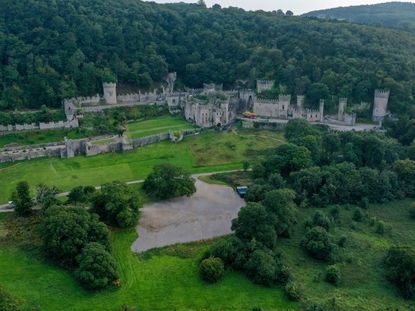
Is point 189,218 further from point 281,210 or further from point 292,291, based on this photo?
point 292,291

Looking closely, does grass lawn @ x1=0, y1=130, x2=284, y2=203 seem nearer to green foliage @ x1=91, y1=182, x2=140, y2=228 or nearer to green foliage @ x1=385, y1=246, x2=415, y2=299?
green foliage @ x1=91, y1=182, x2=140, y2=228

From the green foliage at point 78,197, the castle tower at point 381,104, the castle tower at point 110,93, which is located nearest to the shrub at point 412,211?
the castle tower at point 381,104

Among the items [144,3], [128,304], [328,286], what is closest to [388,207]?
[328,286]

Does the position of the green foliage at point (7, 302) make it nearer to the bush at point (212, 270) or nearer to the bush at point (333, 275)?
the bush at point (212, 270)

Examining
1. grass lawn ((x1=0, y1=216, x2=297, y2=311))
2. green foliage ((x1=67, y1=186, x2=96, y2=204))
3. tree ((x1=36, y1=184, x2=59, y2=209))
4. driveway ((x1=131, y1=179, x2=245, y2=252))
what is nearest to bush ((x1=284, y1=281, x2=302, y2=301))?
grass lawn ((x1=0, y1=216, x2=297, y2=311))

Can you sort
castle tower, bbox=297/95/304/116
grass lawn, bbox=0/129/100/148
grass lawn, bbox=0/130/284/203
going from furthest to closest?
1. castle tower, bbox=297/95/304/116
2. grass lawn, bbox=0/129/100/148
3. grass lawn, bbox=0/130/284/203
